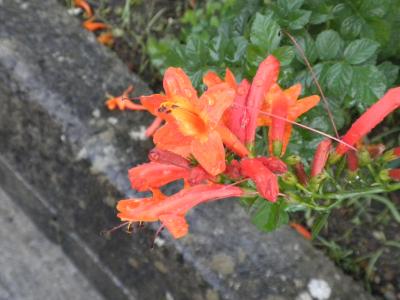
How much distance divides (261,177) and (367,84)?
666 mm

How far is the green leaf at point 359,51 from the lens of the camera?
1891 millimetres

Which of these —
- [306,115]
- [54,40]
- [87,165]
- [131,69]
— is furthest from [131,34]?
[306,115]

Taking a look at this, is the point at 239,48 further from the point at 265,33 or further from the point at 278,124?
the point at 278,124

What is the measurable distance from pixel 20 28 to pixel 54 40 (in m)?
0.19

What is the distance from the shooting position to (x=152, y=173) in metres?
1.52

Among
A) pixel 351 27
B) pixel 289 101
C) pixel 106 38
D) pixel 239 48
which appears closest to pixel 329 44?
pixel 351 27

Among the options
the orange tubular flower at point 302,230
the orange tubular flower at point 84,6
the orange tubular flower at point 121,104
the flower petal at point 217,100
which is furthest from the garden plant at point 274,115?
the orange tubular flower at point 84,6

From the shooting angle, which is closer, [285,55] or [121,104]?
[285,55]

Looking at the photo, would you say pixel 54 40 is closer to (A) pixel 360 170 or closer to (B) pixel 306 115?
(B) pixel 306 115

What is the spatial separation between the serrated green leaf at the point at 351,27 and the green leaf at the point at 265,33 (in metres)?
0.39

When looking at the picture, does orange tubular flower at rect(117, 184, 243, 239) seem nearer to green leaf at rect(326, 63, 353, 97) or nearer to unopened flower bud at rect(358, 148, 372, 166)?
unopened flower bud at rect(358, 148, 372, 166)

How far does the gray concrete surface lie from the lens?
3.30 meters

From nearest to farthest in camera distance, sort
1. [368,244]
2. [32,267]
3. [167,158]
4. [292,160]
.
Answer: [167,158] < [292,160] < [368,244] < [32,267]

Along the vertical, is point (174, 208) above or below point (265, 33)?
below
